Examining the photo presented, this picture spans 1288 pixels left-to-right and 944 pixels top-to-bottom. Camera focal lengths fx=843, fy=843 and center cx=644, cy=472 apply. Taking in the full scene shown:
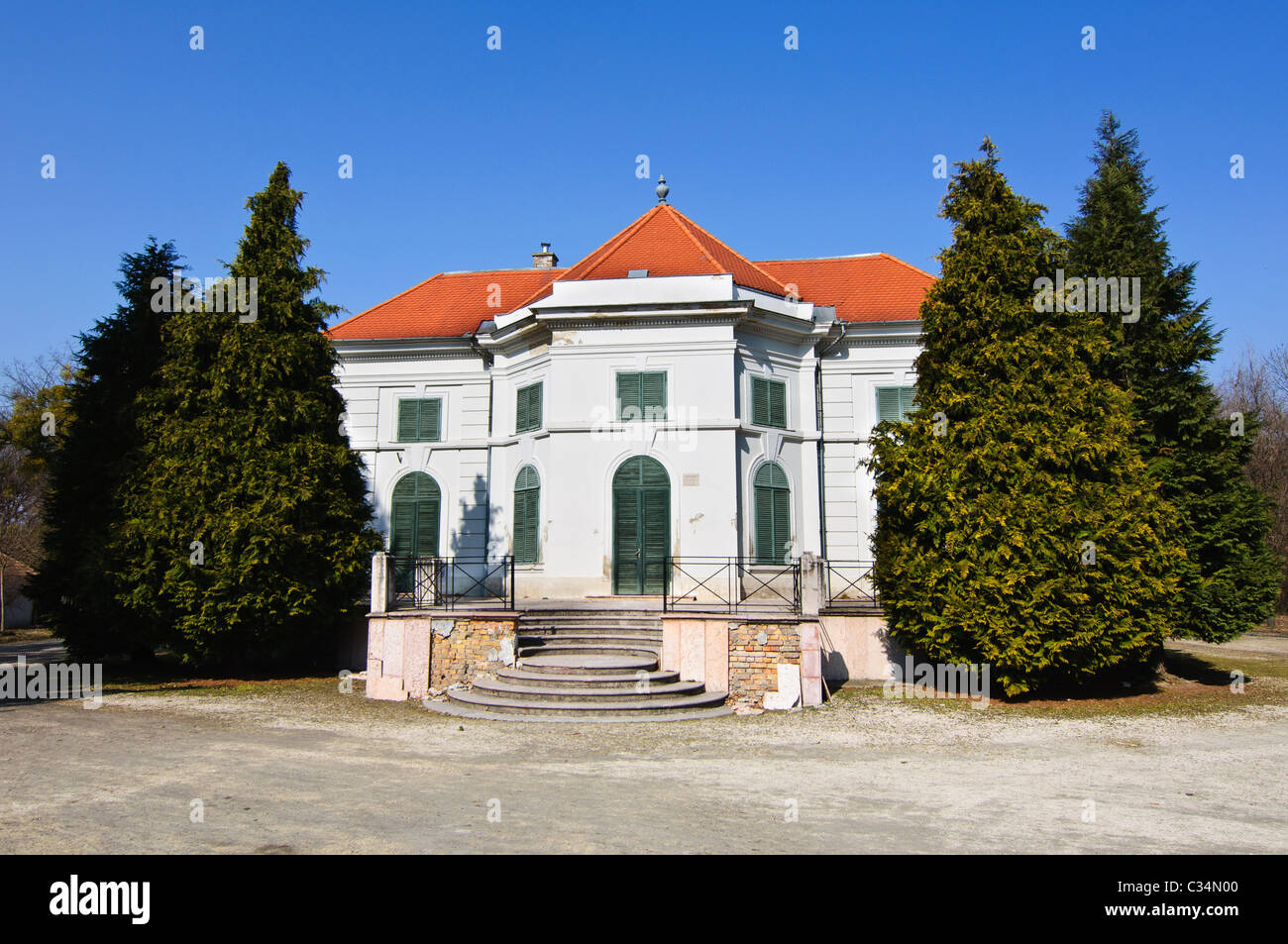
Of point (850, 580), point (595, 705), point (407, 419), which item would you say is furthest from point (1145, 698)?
point (407, 419)

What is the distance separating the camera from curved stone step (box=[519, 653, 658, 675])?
12.5 m

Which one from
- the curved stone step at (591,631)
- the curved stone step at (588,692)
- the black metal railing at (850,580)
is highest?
the black metal railing at (850,580)

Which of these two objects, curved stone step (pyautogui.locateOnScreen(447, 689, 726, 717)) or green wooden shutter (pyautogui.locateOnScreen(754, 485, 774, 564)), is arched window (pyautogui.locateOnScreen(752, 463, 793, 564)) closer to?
green wooden shutter (pyautogui.locateOnScreen(754, 485, 774, 564))

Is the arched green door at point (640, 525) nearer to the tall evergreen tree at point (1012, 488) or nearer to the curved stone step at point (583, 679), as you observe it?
the curved stone step at point (583, 679)

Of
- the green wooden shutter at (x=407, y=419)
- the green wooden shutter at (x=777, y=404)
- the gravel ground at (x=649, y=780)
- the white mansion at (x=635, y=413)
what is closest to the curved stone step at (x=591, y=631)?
the gravel ground at (x=649, y=780)

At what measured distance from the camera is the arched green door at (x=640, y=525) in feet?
56.9

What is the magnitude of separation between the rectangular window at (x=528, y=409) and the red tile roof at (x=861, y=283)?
26.5ft

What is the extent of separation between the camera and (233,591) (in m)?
14.4
